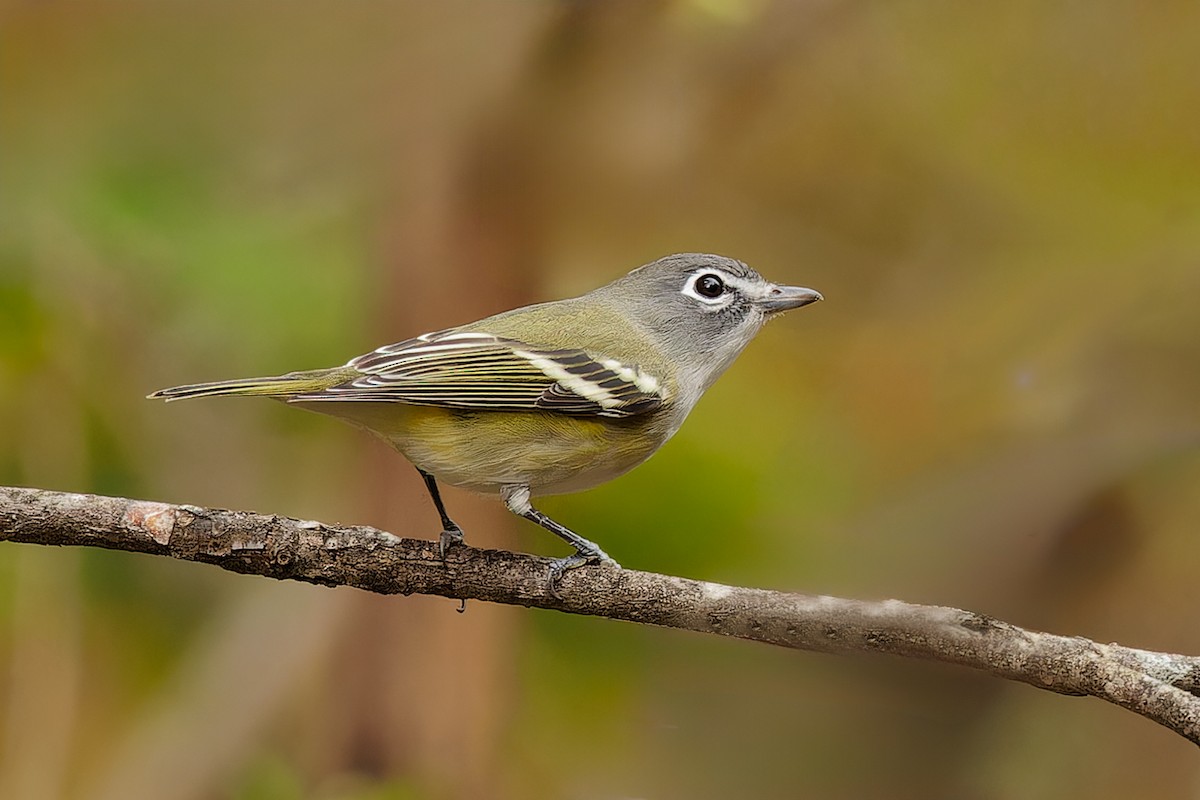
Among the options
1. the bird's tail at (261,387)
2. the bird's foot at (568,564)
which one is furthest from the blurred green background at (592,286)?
the bird's tail at (261,387)

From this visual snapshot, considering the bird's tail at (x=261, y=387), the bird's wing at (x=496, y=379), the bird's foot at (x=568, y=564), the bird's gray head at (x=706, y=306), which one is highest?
the bird's gray head at (x=706, y=306)

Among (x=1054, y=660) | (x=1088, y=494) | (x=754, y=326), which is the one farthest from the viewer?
(x=1088, y=494)

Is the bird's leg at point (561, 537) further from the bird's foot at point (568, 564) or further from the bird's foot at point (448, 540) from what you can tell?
the bird's foot at point (448, 540)

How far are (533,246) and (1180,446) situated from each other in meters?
1.69

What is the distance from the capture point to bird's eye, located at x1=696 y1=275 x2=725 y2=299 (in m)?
2.55

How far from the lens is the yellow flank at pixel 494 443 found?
2053 mm

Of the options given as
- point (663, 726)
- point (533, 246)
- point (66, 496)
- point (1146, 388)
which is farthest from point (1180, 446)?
point (66, 496)

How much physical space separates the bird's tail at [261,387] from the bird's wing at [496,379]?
0.15 feet

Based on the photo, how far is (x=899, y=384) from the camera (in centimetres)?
286

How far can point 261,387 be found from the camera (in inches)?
75.2

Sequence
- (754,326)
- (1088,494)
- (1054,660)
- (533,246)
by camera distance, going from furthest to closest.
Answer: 1. (533,246)
2. (1088,494)
3. (754,326)
4. (1054,660)

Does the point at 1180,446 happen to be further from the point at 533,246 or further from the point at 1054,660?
the point at 533,246

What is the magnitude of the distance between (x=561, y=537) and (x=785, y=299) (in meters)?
0.79

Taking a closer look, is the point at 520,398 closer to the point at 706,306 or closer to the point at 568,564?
the point at 568,564
